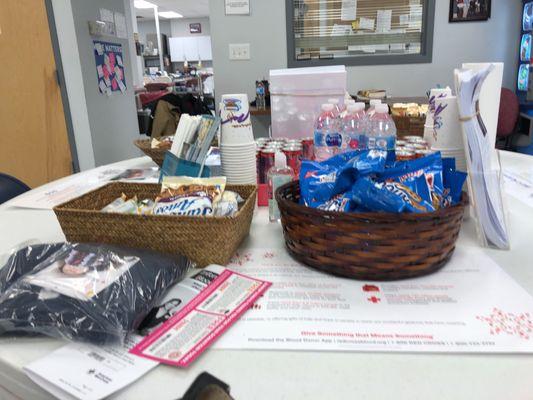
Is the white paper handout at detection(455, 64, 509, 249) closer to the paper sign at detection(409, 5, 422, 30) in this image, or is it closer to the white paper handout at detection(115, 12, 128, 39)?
the paper sign at detection(409, 5, 422, 30)

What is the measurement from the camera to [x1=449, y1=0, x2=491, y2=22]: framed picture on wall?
305 centimetres

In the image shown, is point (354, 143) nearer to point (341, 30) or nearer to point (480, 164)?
point (480, 164)

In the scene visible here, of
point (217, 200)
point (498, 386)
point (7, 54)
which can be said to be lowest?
point (498, 386)

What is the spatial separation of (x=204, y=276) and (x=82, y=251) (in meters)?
0.20

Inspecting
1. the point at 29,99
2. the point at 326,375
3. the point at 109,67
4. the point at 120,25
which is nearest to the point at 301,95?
the point at 326,375

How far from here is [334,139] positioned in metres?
0.99

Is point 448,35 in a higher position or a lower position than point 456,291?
higher

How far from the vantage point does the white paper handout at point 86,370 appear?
465 mm

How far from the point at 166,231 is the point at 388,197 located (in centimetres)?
37

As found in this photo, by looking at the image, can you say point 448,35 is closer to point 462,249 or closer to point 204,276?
point 462,249

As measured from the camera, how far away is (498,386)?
46cm

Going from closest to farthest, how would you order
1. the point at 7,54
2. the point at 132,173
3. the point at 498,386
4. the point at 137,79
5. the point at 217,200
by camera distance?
the point at 498,386, the point at 217,200, the point at 132,173, the point at 7,54, the point at 137,79

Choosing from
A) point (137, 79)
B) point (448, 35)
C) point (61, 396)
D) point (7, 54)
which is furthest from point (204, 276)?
point (137, 79)

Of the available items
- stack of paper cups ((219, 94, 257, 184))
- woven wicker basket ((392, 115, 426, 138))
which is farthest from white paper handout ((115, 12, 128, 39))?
stack of paper cups ((219, 94, 257, 184))
